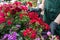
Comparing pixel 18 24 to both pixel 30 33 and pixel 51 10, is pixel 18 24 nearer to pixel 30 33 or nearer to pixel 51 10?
pixel 30 33

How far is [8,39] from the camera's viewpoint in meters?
1.78

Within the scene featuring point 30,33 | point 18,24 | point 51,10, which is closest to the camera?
point 30,33

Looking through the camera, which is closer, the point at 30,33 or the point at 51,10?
the point at 30,33

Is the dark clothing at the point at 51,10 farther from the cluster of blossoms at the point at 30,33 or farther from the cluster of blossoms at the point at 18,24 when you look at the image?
the cluster of blossoms at the point at 30,33

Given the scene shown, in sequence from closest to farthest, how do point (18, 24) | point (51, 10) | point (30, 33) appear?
point (30, 33) → point (18, 24) → point (51, 10)

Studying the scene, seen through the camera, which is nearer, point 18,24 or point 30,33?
Answer: point 30,33

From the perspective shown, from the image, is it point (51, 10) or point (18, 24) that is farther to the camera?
point (51, 10)

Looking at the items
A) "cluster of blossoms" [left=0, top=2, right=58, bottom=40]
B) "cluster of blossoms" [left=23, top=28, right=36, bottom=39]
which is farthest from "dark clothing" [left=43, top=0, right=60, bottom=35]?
"cluster of blossoms" [left=23, top=28, right=36, bottom=39]

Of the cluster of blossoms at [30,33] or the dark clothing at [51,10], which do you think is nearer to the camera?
the cluster of blossoms at [30,33]

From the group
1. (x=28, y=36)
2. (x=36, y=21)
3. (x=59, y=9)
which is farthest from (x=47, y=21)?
(x=28, y=36)

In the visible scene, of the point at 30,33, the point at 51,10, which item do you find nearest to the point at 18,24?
the point at 30,33

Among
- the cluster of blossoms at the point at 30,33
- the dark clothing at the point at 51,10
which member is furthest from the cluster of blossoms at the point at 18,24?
the dark clothing at the point at 51,10

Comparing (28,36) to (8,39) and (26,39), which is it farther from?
(8,39)

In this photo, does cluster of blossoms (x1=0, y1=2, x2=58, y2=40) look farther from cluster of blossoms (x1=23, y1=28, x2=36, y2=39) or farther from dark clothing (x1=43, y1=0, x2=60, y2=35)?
dark clothing (x1=43, y1=0, x2=60, y2=35)
